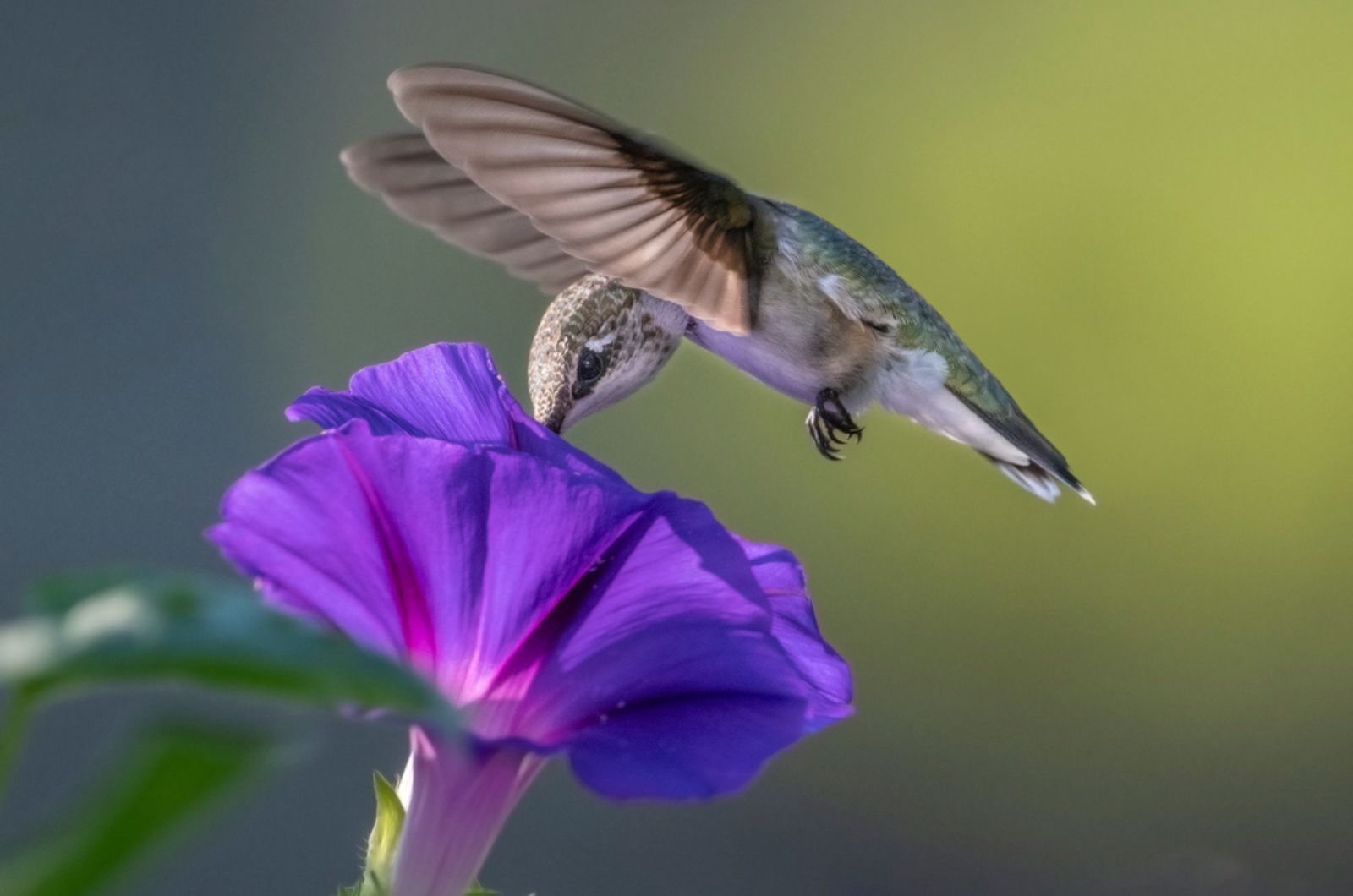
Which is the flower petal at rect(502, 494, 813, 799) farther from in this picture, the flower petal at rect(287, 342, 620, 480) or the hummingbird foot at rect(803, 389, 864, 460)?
the hummingbird foot at rect(803, 389, 864, 460)

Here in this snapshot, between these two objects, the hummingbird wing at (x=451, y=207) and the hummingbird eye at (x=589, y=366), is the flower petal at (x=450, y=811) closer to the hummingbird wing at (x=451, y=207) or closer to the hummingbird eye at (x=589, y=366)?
the hummingbird eye at (x=589, y=366)

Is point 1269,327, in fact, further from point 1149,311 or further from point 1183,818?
point 1183,818

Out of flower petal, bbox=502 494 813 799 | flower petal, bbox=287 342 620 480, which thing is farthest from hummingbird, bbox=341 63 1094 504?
flower petal, bbox=502 494 813 799

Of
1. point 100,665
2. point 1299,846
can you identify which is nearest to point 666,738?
point 100,665

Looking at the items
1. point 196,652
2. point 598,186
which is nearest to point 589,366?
point 598,186

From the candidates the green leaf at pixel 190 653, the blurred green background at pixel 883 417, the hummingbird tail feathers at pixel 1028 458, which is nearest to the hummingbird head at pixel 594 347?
the hummingbird tail feathers at pixel 1028 458

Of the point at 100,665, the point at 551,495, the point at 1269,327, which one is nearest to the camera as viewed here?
the point at 100,665
